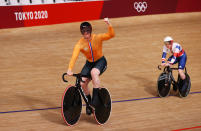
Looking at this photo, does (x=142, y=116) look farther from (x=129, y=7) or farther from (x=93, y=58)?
(x=129, y=7)

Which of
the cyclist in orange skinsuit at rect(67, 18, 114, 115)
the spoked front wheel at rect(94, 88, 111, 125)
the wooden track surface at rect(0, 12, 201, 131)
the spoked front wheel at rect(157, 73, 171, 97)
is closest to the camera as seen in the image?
the cyclist in orange skinsuit at rect(67, 18, 114, 115)

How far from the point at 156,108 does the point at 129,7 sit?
7.30 m

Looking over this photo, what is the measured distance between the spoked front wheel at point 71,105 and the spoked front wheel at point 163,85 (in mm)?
1810

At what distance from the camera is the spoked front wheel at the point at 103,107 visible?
216 inches

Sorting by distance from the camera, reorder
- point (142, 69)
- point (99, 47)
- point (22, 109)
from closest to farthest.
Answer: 1. point (99, 47)
2. point (22, 109)
3. point (142, 69)

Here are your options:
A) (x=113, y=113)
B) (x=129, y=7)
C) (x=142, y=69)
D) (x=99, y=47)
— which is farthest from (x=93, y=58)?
(x=129, y=7)

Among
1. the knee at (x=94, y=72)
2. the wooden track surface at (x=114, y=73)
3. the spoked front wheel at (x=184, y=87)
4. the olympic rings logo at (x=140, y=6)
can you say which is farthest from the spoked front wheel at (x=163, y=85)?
the olympic rings logo at (x=140, y=6)

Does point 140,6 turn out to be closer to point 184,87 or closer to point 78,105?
point 184,87

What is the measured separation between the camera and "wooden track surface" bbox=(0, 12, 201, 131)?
229 inches

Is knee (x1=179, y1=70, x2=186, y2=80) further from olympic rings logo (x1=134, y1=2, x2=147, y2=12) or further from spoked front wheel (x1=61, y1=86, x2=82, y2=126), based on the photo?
olympic rings logo (x1=134, y1=2, x2=147, y2=12)

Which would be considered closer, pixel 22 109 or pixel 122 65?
pixel 22 109

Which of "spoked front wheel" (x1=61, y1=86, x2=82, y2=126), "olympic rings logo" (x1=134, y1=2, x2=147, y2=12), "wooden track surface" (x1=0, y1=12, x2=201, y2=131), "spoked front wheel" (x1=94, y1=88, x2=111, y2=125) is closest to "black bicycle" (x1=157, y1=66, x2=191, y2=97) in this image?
"wooden track surface" (x1=0, y1=12, x2=201, y2=131)

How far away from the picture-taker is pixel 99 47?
5.48 m

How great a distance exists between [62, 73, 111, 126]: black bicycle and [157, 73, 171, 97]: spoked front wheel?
59.6 inches
